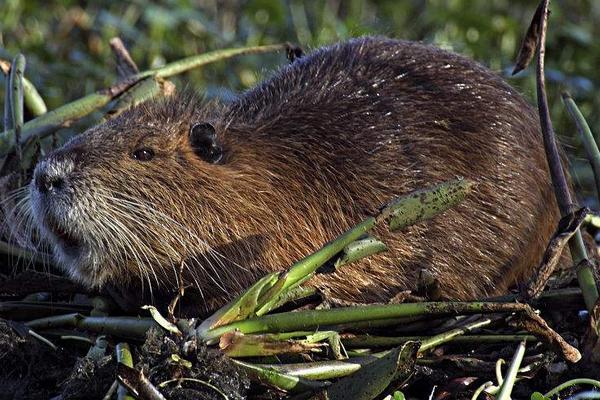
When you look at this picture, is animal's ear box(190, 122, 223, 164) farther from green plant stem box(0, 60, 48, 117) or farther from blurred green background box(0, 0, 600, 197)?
blurred green background box(0, 0, 600, 197)

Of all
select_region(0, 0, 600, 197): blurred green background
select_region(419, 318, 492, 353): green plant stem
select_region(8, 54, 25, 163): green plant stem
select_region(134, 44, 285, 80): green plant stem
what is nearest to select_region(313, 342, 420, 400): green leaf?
select_region(419, 318, 492, 353): green plant stem

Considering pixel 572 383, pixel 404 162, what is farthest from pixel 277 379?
pixel 404 162

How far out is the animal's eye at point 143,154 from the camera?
121 inches

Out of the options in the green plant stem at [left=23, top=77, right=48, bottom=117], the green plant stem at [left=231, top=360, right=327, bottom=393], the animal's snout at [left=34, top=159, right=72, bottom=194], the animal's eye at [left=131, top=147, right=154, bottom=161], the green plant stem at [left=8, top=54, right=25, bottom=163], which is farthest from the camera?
the green plant stem at [left=23, top=77, right=48, bottom=117]

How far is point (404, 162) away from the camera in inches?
130

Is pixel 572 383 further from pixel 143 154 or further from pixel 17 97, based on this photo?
pixel 17 97

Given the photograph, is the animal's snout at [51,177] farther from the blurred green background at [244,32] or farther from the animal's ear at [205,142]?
the blurred green background at [244,32]

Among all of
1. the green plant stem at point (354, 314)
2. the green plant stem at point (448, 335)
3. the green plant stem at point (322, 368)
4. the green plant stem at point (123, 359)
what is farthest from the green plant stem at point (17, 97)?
the green plant stem at point (448, 335)

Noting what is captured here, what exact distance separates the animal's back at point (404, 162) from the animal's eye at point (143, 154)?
0.27m

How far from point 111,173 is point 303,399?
32.0 inches

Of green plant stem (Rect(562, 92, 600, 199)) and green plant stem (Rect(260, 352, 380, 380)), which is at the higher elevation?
green plant stem (Rect(562, 92, 600, 199))

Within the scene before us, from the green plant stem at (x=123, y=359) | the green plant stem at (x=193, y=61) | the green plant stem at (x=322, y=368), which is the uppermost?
the green plant stem at (x=193, y=61)

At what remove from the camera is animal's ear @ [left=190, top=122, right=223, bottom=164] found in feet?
10.2

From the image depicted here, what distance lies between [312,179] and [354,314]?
643 millimetres
